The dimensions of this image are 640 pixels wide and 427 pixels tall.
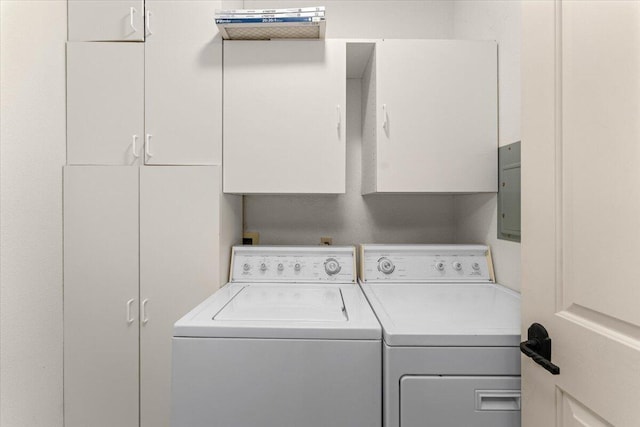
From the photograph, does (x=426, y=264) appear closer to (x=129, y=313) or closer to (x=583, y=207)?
(x=583, y=207)

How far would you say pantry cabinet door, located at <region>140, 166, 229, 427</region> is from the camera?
1519 mm

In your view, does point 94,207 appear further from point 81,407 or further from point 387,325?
point 387,325

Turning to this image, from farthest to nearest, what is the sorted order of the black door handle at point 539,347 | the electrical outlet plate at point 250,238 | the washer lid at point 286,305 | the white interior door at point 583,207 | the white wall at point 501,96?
the electrical outlet plate at point 250,238
the white wall at point 501,96
the washer lid at point 286,305
the black door handle at point 539,347
the white interior door at point 583,207

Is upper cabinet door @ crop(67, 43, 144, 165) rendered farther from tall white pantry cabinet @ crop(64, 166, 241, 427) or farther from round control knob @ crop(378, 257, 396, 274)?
round control knob @ crop(378, 257, 396, 274)

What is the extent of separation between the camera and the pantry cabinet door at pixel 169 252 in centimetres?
152

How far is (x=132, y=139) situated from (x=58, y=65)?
44cm

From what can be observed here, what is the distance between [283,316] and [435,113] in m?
1.13

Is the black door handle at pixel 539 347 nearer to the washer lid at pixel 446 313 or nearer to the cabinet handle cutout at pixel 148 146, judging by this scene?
the washer lid at pixel 446 313

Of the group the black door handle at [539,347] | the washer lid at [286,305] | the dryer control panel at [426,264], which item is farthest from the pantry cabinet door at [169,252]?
the black door handle at [539,347]

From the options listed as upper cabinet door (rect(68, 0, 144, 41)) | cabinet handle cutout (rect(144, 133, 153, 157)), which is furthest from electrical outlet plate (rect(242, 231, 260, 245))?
upper cabinet door (rect(68, 0, 144, 41))

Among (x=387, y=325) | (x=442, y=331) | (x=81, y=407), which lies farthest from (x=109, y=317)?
(x=442, y=331)

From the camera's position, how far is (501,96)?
5.06 feet

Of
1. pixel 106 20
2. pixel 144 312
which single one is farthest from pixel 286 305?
pixel 106 20

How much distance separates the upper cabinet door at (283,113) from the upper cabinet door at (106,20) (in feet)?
1.38
